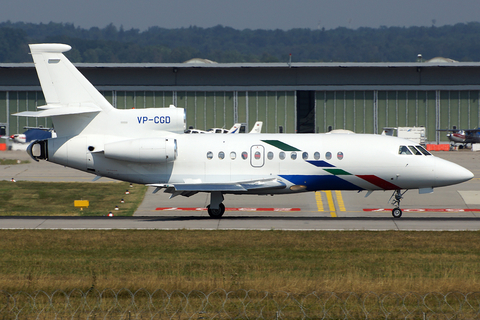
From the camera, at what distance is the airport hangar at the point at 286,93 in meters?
79.6

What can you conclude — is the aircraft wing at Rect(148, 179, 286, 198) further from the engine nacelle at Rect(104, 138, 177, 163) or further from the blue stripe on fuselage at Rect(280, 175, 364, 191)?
the engine nacelle at Rect(104, 138, 177, 163)

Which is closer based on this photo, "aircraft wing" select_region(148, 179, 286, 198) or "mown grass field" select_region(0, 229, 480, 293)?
"mown grass field" select_region(0, 229, 480, 293)

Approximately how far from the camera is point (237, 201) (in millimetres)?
35344

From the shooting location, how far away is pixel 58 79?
28047 mm

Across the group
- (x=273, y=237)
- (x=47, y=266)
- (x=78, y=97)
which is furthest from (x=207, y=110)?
(x=47, y=266)

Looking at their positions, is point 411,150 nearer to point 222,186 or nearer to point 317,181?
point 317,181

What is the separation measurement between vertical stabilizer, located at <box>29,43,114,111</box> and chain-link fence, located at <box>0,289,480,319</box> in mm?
15373

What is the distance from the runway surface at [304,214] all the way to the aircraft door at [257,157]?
2.58 metres

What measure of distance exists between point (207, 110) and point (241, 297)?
68906mm

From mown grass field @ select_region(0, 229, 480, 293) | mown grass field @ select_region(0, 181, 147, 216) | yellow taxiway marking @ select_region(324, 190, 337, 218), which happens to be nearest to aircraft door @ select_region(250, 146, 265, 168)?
mown grass field @ select_region(0, 229, 480, 293)

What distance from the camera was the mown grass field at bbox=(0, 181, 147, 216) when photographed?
3272 centimetres

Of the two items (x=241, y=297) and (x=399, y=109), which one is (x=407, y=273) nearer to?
(x=241, y=297)

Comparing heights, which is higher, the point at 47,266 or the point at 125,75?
the point at 125,75

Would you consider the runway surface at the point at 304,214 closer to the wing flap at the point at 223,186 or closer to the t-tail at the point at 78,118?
the wing flap at the point at 223,186
